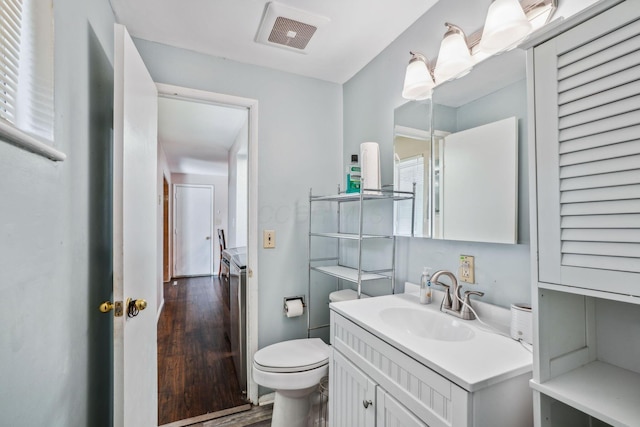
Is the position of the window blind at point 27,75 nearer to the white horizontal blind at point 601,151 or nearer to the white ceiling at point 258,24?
the white ceiling at point 258,24

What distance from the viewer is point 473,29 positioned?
1250 mm

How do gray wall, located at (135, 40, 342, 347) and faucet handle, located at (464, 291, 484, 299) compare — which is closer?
faucet handle, located at (464, 291, 484, 299)

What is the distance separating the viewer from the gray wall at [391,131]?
108 cm

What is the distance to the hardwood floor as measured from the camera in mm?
1947

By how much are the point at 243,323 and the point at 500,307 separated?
1575 mm

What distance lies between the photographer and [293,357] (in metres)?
1.65

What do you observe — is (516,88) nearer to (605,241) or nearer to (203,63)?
(605,241)

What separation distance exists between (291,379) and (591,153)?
1524 millimetres

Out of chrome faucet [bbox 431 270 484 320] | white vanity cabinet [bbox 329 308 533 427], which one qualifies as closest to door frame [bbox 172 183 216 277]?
white vanity cabinet [bbox 329 308 533 427]

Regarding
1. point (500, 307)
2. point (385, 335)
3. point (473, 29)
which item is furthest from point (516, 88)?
point (385, 335)

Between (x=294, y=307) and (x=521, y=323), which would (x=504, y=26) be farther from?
(x=294, y=307)

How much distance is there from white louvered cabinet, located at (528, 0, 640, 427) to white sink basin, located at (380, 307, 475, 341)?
377 mm

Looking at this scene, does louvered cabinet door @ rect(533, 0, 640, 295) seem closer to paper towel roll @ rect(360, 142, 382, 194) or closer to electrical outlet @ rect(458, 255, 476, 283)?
electrical outlet @ rect(458, 255, 476, 283)

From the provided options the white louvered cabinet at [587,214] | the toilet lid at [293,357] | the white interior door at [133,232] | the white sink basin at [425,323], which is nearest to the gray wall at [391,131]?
the white sink basin at [425,323]
